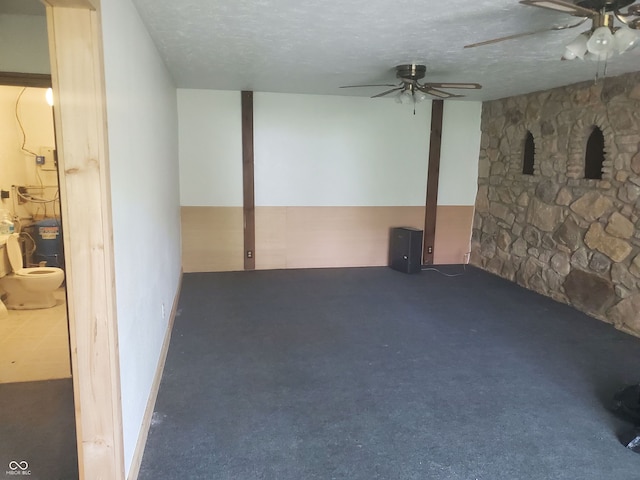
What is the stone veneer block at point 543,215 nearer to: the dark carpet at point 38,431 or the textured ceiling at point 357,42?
the textured ceiling at point 357,42

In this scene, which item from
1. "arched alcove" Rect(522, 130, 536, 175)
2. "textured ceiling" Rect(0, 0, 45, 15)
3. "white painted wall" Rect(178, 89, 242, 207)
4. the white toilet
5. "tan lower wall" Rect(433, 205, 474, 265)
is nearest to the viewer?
"textured ceiling" Rect(0, 0, 45, 15)

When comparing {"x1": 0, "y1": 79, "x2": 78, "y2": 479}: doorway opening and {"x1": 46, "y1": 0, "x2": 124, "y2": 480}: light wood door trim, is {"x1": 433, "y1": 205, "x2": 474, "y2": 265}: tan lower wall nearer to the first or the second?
{"x1": 0, "y1": 79, "x2": 78, "y2": 479}: doorway opening

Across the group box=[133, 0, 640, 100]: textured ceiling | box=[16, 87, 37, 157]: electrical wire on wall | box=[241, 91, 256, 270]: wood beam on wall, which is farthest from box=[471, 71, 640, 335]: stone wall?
box=[16, 87, 37, 157]: electrical wire on wall

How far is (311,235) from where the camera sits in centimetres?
560

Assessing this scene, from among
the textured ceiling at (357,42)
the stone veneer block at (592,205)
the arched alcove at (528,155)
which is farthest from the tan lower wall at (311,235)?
the stone veneer block at (592,205)

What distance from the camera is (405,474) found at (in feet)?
6.60

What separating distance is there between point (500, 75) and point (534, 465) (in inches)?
125

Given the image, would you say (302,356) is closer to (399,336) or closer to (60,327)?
(399,336)

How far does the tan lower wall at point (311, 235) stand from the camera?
536cm

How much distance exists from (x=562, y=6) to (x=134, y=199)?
205 centimetres

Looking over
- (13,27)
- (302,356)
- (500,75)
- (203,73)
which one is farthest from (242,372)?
(500,75)

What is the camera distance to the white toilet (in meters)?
4.05

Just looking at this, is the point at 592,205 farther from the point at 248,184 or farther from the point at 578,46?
the point at 248,184

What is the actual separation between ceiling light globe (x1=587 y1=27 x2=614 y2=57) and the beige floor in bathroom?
11.1 feet
